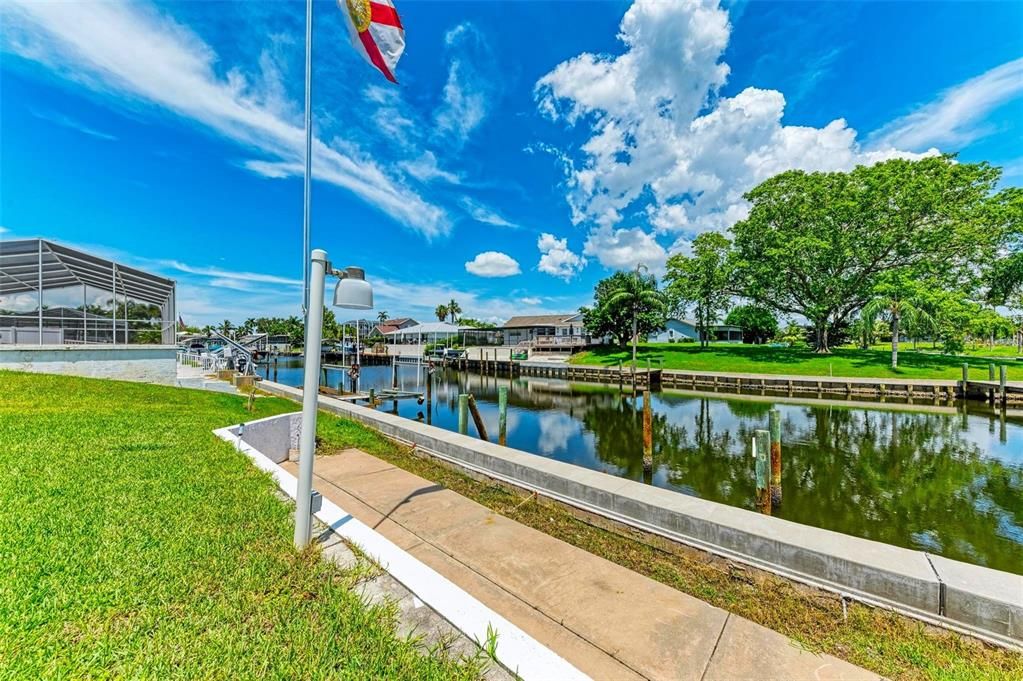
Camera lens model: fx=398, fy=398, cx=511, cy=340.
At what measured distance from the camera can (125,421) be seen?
660 centimetres

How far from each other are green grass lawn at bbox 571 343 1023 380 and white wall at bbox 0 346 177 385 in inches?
1154

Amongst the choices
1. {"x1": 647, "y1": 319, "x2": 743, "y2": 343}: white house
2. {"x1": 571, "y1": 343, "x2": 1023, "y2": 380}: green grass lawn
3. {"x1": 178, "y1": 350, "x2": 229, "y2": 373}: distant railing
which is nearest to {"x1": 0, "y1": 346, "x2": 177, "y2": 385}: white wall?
{"x1": 178, "y1": 350, "x2": 229, "y2": 373}: distant railing

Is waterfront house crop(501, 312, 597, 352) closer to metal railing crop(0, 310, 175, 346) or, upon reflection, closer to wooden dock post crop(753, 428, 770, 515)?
metal railing crop(0, 310, 175, 346)

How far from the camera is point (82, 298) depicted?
13.7m

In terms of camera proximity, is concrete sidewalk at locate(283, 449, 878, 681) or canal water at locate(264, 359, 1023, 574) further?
canal water at locate(264, 359, 1023, 574)

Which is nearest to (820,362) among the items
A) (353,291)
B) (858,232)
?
(858,232)

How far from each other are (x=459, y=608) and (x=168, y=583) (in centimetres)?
184

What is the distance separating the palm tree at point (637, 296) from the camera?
37.6 meters

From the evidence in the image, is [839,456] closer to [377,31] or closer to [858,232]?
[377,31]

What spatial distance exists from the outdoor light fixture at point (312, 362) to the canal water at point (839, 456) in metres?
7.56

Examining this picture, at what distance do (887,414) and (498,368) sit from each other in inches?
1142

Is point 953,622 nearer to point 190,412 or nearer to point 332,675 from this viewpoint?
point 332,675

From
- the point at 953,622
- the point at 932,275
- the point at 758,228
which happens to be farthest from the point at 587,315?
the point at 953,622

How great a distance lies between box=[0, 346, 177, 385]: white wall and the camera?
10.2m
